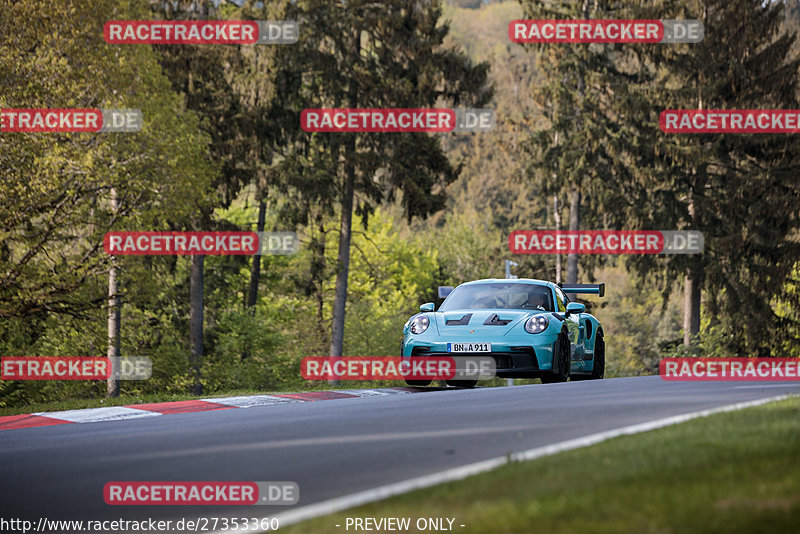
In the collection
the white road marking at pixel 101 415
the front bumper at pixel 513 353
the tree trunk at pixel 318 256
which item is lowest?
the white road marking at pixel 101 415

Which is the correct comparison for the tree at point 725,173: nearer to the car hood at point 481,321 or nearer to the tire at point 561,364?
the tire at point 561,364

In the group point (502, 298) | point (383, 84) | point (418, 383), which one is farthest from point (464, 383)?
point (383, 84)

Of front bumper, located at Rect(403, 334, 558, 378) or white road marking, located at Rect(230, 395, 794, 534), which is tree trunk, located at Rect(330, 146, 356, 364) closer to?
front bumper, located at Rect(403, 334, 558, 378)

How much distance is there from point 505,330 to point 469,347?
58 centimetres

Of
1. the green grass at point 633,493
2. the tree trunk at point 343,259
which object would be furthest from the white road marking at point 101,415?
the tree trunk at point 343,259

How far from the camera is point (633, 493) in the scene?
5.52m

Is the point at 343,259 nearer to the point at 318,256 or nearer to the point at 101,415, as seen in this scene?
the point at 318,256

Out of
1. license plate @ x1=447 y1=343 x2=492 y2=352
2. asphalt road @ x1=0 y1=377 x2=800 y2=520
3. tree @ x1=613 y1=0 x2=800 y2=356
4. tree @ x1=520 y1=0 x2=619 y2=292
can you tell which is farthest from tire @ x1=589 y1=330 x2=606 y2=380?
tree @ x1=520 y1=0 x2=619 y2=292

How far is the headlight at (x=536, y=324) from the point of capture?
14.4 meters

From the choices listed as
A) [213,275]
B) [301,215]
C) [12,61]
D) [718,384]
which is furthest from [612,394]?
[213,275]

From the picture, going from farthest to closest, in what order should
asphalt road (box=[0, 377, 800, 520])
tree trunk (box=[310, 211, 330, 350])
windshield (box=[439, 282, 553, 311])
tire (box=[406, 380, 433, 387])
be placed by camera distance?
tree trunk (box=[310, 211, 330, 350]) → windshield (box=[439, 282, 553, 311]) → tire (box=[406, 380, 433, 387]) → asphalt road (box=[0, 377, 800, 520])

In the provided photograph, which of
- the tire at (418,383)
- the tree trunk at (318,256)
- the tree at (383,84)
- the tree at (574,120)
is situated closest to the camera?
the tire at (418,383)

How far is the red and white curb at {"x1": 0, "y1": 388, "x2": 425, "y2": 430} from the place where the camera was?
1102cm

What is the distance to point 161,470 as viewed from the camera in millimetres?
7199
